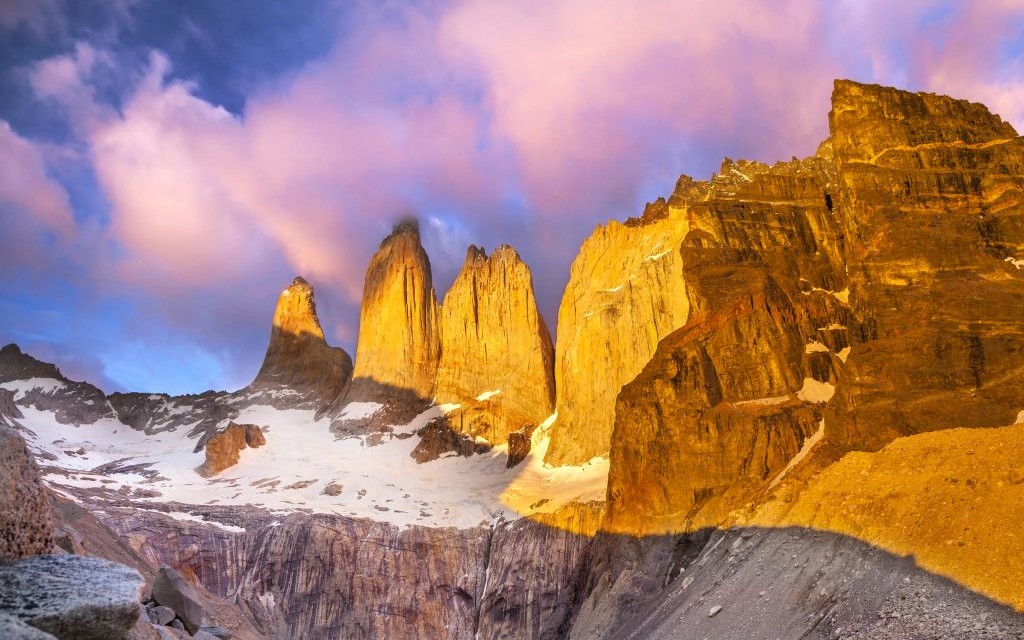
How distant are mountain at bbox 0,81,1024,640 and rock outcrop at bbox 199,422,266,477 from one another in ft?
2.36

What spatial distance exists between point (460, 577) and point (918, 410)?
42948 millimetres

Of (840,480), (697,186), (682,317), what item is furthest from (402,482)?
(840,480)

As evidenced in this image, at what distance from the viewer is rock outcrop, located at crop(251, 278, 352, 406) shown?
118 m

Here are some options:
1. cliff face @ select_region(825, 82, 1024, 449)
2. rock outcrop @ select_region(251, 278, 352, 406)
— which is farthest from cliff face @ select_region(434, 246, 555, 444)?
cliff face @ select_region(825, 82, 1024, 449)

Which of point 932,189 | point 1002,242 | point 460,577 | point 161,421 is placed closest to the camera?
point 1002,242

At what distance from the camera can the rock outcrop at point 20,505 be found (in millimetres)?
9078

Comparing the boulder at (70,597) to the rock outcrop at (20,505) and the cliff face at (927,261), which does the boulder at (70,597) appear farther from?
the cliff face at (927,261)

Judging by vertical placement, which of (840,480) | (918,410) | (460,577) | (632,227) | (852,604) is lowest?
(460,577)

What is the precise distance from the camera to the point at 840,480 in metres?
33.1

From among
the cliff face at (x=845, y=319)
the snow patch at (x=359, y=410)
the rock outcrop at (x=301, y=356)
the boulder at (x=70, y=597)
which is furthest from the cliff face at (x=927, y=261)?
the rock outcrop at (x=301, y=356)

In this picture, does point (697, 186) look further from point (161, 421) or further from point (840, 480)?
point (161, 421)

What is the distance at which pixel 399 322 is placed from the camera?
113 metres

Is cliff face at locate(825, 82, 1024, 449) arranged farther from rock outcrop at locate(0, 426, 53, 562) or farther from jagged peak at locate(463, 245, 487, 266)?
jagged peak at locate(463, 245, 487, 266)

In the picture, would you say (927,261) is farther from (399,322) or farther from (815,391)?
Result: (399,322)
